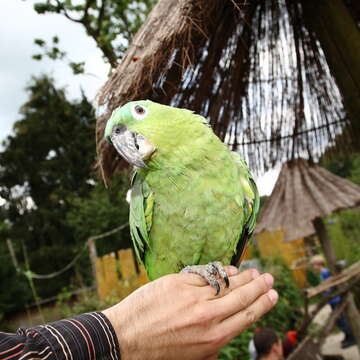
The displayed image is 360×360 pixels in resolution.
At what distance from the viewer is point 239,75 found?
210 cm

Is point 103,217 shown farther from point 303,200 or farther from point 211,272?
point 211,272

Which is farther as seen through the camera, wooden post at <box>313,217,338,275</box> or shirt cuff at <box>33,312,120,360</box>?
wooden post at <box>313,217,338,275</box>

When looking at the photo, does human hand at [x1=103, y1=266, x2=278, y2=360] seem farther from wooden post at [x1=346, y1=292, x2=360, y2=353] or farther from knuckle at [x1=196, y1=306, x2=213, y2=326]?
wooden post at [x1=346, y1=292, x2=360, y2=353]

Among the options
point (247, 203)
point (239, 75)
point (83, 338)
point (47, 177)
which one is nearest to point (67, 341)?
point (83, 338)

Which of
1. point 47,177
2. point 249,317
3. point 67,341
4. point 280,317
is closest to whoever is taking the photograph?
point 67,341

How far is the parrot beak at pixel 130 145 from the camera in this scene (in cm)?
127

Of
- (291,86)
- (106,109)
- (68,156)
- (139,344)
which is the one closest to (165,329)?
(139,344)

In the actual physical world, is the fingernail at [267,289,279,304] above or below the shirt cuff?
below

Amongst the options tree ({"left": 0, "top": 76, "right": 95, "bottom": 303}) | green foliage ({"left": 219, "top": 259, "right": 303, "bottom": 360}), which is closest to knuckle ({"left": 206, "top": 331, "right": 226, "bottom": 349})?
green foliage ({"left": 219, "top": 259, "right": 303, "bottom": 360})

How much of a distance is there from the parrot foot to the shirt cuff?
1.44ft

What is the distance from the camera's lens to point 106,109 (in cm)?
164

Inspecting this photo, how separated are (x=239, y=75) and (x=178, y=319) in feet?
4.98

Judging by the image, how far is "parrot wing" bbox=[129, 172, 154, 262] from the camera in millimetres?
1493

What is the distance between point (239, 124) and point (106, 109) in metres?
0.94
